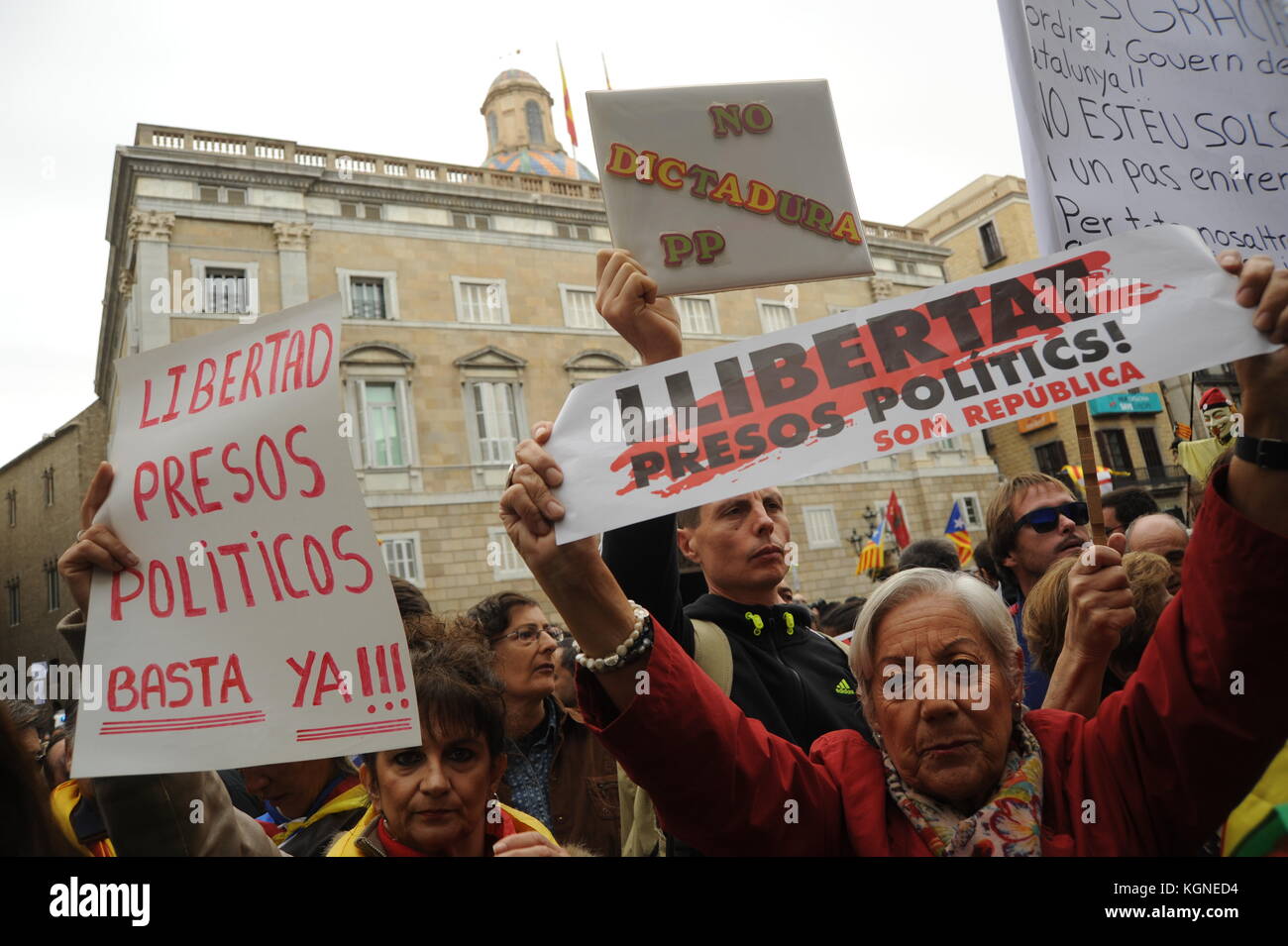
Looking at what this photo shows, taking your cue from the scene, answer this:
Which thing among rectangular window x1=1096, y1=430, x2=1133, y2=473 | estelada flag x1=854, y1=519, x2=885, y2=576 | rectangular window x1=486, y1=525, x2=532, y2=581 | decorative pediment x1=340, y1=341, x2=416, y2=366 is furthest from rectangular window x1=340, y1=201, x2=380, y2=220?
rectangular window x1=1096, y1=430, x2=1133, y2=473

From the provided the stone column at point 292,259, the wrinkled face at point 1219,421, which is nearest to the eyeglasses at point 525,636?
the wrinkled face at point 1219,421

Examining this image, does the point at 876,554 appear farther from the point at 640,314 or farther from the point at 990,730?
the point at 990,730

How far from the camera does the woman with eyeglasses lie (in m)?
3.09

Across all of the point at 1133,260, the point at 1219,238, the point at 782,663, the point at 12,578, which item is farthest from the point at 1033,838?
the point at 12,578

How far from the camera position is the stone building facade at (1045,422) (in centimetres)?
2886

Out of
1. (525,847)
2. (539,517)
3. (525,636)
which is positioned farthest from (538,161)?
(525,847)

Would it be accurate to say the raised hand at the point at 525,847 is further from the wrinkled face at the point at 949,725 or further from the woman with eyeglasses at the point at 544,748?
the woman with eyeglasses at the point at 544,748

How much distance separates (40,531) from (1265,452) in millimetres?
23853

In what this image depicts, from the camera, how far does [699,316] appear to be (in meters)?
23.0

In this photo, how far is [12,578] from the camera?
843 inches

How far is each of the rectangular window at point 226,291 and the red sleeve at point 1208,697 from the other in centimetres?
1939
